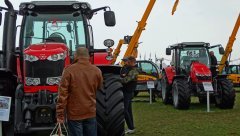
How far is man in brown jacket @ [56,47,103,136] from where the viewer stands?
5.89 metres

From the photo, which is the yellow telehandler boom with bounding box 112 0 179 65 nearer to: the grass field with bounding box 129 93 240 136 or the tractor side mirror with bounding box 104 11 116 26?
the grass field with bounding box 129 93 240 136

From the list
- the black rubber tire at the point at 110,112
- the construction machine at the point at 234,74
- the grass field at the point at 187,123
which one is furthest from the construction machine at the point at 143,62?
the black rubber tire at the point at 110,112

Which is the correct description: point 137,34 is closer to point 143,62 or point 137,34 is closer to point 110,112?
point 143,62

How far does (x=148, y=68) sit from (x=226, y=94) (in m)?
8.28

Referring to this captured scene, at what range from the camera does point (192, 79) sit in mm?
15875

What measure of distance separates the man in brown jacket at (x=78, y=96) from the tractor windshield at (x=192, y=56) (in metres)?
10.9

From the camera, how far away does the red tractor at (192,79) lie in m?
15.0

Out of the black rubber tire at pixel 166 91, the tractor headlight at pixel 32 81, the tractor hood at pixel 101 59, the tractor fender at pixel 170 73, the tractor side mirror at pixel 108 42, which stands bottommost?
the black rubber tire at pixel 166 91

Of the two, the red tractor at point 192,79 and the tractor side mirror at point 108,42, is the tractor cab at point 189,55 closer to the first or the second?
the red tractor at point 192,79

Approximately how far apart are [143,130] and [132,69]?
143 cm

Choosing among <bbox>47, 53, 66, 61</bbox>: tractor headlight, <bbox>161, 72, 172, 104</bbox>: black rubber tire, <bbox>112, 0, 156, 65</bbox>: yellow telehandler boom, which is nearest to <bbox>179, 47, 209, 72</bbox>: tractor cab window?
<bbox>161, 72, 172, 104</bbox>: black rubber tire

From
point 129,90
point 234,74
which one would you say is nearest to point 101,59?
point 129,90

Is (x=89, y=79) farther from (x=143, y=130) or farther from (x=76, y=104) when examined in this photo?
(x=143, y=130)

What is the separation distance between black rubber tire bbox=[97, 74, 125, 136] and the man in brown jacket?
1.53 m
